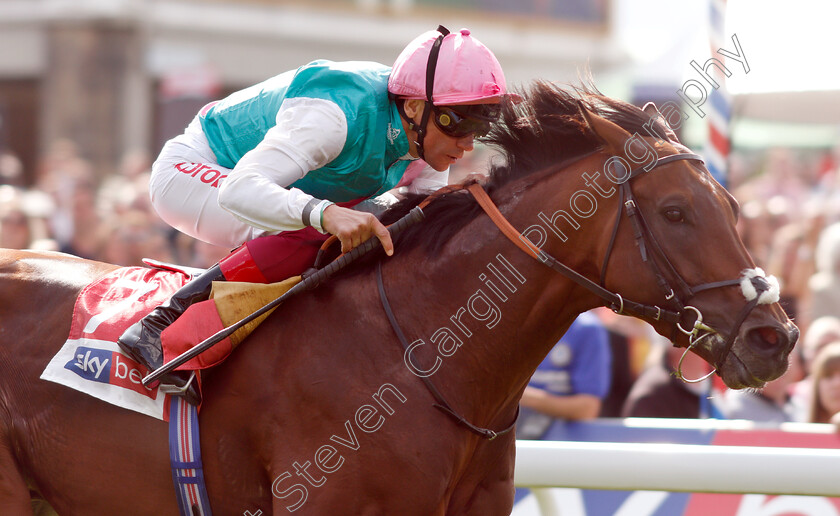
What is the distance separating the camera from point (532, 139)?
2893 millimetres

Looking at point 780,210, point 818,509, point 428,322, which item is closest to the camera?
point 428,322

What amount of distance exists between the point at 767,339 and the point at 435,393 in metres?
0.89

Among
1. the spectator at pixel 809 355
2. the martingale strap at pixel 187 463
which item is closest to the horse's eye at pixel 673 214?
the martingale strap at pixel 187 463

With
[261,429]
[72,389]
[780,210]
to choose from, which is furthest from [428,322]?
[780,210]

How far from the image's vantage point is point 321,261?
292cm

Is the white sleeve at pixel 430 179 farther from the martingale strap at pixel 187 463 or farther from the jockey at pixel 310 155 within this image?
the martingale strap at pixel 187 463

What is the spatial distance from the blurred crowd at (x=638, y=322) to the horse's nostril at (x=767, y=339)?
59 centimetres

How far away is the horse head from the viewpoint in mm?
2531

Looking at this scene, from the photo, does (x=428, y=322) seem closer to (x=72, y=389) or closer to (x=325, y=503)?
(x=325, y=503)

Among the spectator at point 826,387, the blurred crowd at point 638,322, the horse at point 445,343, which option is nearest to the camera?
the horse at point 445,343

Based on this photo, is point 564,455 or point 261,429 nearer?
point 261,429

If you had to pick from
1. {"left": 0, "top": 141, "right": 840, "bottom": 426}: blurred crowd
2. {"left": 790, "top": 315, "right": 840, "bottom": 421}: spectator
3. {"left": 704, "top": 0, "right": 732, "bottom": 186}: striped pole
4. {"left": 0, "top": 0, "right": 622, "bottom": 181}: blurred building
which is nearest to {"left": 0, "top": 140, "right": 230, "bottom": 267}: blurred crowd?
{"left": 0, "top": 141, "right": 840, "bottom": 426}: blurred crowd

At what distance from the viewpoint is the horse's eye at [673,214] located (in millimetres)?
2643

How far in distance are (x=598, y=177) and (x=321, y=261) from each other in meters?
0.85
